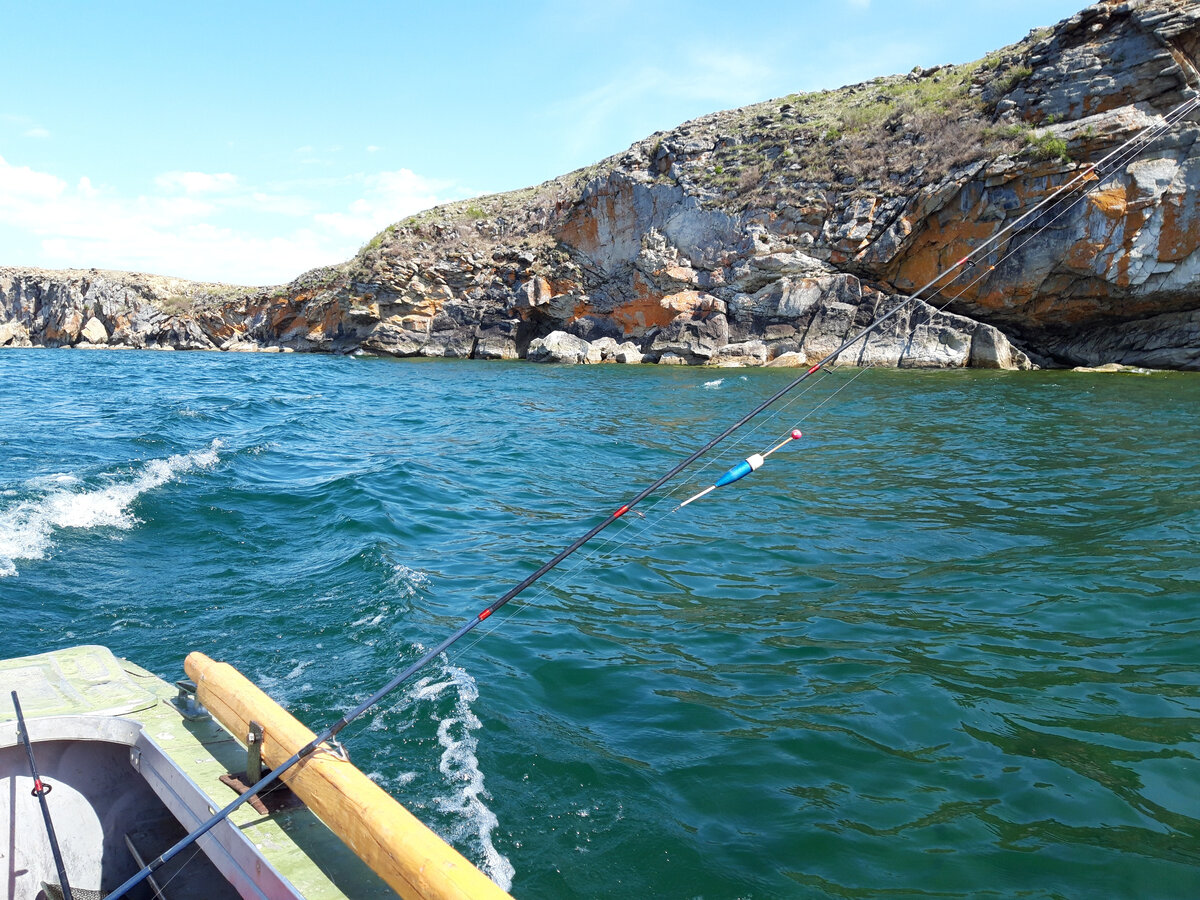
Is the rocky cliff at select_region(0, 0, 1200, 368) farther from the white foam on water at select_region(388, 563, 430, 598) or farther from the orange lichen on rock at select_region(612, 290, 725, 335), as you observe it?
the white foam on water at select_region(388, 563, 430, 598)

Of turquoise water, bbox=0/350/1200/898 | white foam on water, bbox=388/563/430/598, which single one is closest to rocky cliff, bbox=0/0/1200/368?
turquoise water, bbox=0/350/1200/898

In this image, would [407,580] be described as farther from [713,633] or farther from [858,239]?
[858,239]

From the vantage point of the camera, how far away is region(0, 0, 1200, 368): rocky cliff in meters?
21.6

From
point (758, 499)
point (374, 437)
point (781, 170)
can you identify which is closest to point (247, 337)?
point (781, 170)

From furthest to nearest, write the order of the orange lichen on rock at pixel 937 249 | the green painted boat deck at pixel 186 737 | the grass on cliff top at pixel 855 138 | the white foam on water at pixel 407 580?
the grass on cliff top at pixel 855 138
the orange lichen on rock at pixel 937 249
the white foam on water at pixel 407 580
the green painted boat deck at pixel 186 737

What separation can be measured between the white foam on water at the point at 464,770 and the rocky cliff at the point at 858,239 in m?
14.7

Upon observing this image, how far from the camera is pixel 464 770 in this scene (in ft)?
12.2

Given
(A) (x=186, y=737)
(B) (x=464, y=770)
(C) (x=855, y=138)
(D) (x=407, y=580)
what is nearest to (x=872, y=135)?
(C) (x=855, y=138)

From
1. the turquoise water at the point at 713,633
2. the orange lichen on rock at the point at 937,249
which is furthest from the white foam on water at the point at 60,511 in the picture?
the orange lichen on rock at the point at 937,249

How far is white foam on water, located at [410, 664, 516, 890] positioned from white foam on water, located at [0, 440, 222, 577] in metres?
4.33

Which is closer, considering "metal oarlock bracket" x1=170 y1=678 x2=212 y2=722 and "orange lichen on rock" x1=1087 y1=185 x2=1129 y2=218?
"metal oarlock bracket" x1=170 y1=678 x2=212 y2=722

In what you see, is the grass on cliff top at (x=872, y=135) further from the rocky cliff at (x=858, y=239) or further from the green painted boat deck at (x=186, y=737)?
the green painted boat deck at (x=186, y=737)

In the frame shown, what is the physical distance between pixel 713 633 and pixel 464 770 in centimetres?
222

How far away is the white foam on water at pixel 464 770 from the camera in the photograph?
3.10 meters
